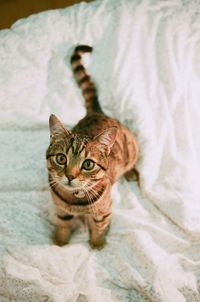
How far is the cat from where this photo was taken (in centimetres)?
140

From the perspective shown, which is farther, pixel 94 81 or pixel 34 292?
pixel 94 81

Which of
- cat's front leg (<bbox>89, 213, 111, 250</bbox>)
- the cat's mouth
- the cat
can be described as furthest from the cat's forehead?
cat's front leg (<bbox>89, 213, 111, 250</bbox>)

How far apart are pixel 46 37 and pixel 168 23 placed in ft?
2.15

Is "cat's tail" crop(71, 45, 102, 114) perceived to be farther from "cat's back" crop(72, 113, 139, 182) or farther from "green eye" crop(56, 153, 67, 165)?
"green eye" crop(56, 153, 67, 165)

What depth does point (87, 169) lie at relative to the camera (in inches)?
55.5

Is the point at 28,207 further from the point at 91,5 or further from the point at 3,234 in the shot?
the point at 91,5

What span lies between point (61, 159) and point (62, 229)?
0.36 m

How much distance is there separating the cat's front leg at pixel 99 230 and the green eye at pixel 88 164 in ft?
0.84

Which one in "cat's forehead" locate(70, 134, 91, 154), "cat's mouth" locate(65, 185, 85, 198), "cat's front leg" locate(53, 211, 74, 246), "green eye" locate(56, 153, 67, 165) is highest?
"cat's forehead" locate(70, 134, 91, 154)

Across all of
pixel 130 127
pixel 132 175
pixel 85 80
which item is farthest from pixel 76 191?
pixel 85 80

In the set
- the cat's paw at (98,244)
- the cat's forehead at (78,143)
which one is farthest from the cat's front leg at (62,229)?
the cat's forehead at (78,143)

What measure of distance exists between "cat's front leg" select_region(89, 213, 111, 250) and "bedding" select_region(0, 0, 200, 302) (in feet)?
0.12

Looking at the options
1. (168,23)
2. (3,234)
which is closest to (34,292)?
(3,234)

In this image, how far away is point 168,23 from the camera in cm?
216
